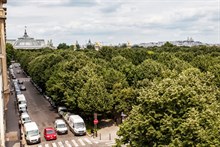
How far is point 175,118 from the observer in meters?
27.1

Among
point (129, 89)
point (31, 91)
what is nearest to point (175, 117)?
point (129, 89)

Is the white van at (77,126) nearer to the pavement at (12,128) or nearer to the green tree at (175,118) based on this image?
the pavement at (12,128)

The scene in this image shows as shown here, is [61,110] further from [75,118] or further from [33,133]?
[33,133]

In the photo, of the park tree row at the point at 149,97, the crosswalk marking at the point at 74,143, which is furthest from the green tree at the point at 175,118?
the crosswalk marking at the point at 74,143

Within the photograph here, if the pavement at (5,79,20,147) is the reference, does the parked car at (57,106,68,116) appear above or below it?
above

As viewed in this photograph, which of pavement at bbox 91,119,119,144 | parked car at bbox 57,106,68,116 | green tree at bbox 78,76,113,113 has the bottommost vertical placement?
pavement at bbox 91,119,119,144

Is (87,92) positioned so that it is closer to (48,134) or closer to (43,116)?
(48,134)

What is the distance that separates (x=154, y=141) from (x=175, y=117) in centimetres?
260

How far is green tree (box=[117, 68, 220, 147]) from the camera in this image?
2528cm

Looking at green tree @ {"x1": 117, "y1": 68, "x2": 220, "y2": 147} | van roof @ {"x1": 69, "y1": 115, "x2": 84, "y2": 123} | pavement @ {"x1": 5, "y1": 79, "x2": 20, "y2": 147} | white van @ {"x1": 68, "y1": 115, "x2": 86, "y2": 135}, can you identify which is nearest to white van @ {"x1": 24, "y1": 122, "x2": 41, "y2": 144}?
pavement @ {"x1": 5, "y1": 79, "x2": 20, "y2": 147}

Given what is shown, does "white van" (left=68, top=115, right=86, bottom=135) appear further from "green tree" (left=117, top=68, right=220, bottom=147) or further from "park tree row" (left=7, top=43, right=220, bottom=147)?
"green tree" (left=117, top=68, right=220, bottom=147)

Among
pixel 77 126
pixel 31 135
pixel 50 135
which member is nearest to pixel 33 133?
pixel 31 135

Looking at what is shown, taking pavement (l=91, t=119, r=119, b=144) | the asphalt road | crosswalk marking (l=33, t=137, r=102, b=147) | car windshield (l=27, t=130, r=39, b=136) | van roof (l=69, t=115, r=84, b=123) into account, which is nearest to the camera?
crosswalk marking (l=33, t=137, r=102, b=147)

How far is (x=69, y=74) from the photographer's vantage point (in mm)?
59188
